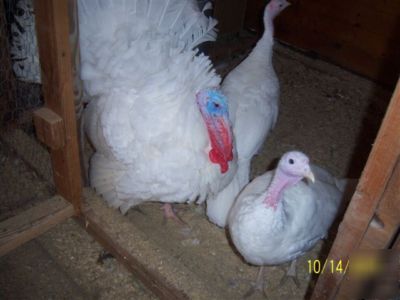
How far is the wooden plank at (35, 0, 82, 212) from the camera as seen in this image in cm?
157

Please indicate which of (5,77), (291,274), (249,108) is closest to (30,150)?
(5,77)

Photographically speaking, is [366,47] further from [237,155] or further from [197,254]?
[197,254]

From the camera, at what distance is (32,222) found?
81.9 inches

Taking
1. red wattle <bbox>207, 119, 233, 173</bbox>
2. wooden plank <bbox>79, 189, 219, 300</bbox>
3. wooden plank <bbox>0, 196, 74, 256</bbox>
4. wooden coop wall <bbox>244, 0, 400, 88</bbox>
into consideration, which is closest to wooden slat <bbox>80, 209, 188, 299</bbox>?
wooden plank <bbox>79, 189, 219, 300</bbox>

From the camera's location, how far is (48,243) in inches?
83.4

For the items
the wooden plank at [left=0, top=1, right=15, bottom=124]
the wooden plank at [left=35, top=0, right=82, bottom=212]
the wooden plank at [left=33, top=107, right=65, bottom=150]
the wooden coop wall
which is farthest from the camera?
the wooden coop wall

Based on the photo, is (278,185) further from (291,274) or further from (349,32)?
(349,32)

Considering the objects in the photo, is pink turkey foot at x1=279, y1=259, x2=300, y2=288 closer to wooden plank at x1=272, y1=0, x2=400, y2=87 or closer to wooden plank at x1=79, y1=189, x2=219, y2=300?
wooden plank at x1=79, y1=189, x2=219, y2=300

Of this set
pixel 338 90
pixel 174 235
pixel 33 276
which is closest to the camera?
pixel 33 276

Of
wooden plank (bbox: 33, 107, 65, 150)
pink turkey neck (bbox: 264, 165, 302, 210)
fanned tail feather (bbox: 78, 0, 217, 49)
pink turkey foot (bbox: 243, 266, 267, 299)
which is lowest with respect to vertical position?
pink turkey foot (bbox: 243, 266, 267, 299)

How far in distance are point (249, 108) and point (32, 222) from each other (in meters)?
1.50

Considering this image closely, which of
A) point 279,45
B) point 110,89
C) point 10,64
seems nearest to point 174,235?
point 110,89

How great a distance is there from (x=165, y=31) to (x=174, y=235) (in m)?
1.24

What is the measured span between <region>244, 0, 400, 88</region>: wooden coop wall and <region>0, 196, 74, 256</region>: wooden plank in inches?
121
